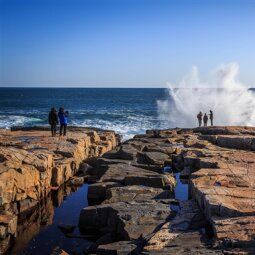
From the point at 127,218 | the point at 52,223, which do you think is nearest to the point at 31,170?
the point at 52,223

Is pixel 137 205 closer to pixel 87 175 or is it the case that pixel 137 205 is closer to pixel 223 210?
pixel 223 210

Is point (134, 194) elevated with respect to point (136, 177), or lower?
lower

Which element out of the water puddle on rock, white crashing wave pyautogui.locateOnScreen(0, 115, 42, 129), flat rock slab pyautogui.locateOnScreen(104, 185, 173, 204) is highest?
flat rock slab pyautogui.locateOnScreen(104, 185, 173, 204)

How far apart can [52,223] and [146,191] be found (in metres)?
2.83

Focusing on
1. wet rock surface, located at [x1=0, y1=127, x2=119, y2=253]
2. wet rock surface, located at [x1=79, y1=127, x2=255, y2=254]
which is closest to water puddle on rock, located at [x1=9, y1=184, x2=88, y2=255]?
wet rock surface, located at [x1=0, y1=127, x2=119, y2=253]

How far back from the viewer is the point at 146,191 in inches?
444

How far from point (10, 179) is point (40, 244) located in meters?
2.73

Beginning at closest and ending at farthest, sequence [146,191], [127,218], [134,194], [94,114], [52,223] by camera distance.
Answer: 1. [127,218]
2. [52,223]
3. [134,194]
4. [146,191]
5. [94,114]

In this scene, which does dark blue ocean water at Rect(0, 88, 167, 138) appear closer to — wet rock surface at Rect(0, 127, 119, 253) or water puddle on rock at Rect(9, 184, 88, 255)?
wet rock surface at Rect(0, 127, 119, 253)

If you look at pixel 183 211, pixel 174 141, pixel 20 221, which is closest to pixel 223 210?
pixel 183 211

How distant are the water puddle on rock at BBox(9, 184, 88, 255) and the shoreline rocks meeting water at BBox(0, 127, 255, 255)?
0.31 metres

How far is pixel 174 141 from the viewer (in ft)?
70.7

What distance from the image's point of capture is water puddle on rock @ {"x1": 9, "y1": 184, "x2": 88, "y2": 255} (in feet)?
30.2

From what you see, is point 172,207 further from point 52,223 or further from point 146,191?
point 52,223
